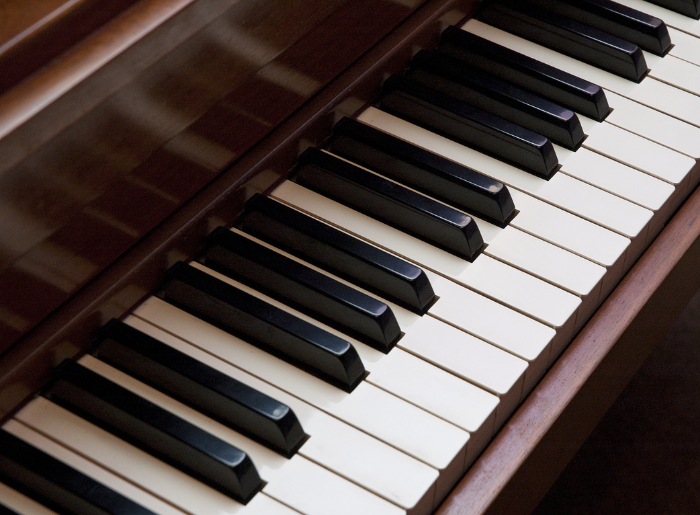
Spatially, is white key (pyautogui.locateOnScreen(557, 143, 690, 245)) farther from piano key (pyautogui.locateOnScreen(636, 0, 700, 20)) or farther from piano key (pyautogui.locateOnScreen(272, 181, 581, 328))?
piano key (pyautogui.locateOnScreen(636, 0, 700, 20))

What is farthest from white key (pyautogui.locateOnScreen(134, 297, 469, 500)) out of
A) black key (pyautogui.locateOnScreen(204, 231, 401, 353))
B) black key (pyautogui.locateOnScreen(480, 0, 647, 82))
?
black key (pyautogui.locateOnScreen(480, 0, 647, 82))

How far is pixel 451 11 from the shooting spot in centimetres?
211

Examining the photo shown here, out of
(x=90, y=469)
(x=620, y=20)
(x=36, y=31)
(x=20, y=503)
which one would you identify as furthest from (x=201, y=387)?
(x=620, y=20)

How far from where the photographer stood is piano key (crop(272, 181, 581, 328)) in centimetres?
162

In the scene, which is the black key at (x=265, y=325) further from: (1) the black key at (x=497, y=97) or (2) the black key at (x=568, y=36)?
(2) the black key at (x=568, y=36)

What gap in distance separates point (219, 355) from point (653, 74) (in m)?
1.19

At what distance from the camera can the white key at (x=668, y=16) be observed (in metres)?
2.25

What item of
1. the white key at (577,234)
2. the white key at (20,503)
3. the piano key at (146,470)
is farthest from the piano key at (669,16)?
the white key at (20,503)

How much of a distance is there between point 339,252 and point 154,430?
1.51 feet

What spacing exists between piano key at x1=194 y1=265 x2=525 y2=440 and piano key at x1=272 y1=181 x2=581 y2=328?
13 cm

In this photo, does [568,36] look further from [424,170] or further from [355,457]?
[355,457]

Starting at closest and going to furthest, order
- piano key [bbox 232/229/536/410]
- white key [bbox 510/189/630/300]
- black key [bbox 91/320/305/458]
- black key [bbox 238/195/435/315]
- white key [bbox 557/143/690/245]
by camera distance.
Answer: black key [bbox 91/320/305/458], piano key [bbox 232/229/536/410], black key [bbox 238/195/435/315], white key [bbox 510/189/630/300], white key [bbox 557/143/690/245]

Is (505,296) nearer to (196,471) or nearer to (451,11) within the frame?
(196,471)

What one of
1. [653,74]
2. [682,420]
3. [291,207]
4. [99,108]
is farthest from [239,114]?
[682,420]
